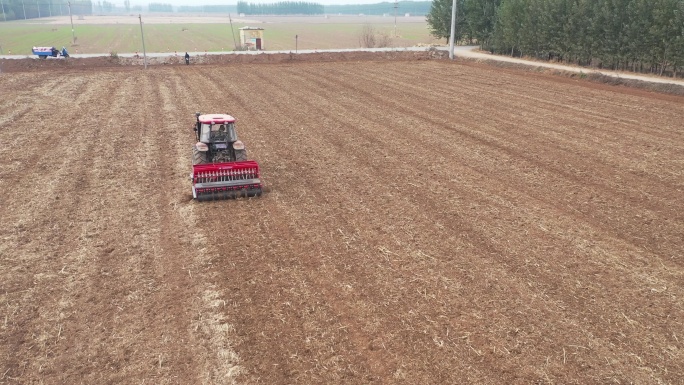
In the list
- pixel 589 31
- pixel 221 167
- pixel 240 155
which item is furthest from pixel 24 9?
pixel 221 167

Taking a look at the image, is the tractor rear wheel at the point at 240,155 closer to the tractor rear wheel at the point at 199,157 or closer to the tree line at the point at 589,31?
the tractor rear wheel at the point at 199,157

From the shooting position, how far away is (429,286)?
8.42m

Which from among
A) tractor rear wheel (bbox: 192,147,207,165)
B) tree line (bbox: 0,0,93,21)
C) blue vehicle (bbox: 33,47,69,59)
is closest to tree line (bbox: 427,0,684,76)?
tractor rear wheel (bbox: 192,147,207,165)

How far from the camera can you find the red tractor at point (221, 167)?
11.9 meters

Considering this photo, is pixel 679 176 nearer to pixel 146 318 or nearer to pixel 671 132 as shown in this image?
pixel 671 132

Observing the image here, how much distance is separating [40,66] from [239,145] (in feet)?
106

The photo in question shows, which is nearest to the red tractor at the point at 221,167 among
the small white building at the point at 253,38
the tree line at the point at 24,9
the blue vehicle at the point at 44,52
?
the blue vehicle at the point at 44,52

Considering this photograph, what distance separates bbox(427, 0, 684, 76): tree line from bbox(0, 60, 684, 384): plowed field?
13.2 metres

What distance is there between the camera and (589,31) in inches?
1361

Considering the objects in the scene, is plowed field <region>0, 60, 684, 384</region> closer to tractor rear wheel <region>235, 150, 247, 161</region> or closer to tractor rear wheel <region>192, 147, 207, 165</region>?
tractor rear wheel <region>192, 147, 207, 165</region>

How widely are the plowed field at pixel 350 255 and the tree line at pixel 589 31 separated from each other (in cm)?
1324

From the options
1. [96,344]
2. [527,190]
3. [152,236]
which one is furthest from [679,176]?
[96,344]

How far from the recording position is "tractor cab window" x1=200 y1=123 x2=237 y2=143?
12586 mm

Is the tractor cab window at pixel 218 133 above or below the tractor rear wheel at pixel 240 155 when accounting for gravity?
above
